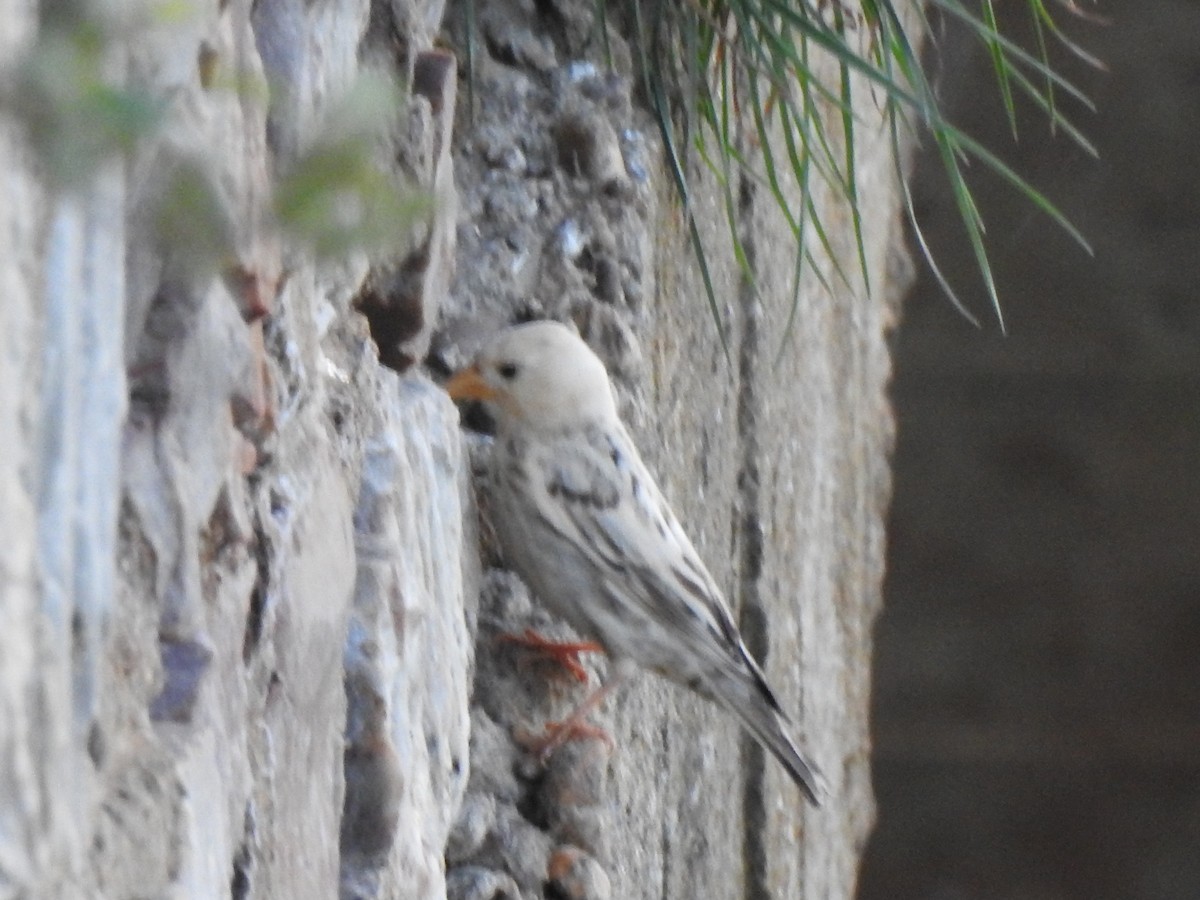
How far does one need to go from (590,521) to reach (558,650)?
0.27 m

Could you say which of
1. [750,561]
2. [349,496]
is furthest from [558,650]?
[750,561]

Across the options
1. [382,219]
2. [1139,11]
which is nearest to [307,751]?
[382,219]

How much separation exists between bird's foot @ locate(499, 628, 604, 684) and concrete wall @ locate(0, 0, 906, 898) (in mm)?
25

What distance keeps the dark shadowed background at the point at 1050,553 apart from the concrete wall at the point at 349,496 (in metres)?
3.09

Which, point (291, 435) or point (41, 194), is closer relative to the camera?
point (41, 194)

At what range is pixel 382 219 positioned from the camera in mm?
606

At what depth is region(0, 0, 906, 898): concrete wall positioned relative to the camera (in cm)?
83

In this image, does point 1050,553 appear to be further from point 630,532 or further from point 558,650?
point 558,650

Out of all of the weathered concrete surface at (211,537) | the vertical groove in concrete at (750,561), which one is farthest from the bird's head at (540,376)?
the vertical groove in concrete at (750,561)

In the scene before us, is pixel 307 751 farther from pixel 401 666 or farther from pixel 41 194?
pixel 41 194

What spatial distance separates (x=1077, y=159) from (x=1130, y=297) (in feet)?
1.46

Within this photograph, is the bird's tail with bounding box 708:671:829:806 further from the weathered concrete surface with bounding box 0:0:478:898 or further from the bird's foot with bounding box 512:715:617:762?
the weathered concrete surface with bounding box 0:0:478:898

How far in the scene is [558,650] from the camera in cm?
217

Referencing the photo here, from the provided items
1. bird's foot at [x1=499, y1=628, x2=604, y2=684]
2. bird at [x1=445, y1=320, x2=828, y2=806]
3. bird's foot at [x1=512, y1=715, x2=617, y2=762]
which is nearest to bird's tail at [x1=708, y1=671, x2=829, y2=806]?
bird at [x1=445, y1=320, x2=828, y2=806]
